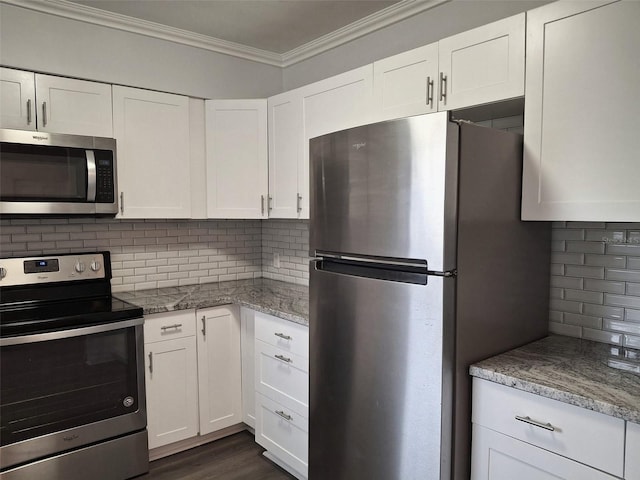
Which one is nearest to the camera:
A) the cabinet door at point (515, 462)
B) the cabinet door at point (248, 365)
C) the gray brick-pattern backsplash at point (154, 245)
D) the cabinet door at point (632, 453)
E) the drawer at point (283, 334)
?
the cabinet door at point (632, 453)

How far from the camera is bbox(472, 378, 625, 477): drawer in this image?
48.1 inches

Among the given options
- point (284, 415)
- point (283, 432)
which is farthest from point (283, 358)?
point (283, 432)

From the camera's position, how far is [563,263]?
1.88 m

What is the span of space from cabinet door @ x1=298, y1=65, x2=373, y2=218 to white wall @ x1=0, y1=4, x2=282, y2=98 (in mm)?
741

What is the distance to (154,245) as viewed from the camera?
301cm

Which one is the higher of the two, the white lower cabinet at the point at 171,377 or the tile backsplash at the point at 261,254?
the tile backsplash at the point at 261,254

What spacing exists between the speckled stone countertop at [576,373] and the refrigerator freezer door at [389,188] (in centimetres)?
41

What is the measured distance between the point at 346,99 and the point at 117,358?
A: 6.01ft

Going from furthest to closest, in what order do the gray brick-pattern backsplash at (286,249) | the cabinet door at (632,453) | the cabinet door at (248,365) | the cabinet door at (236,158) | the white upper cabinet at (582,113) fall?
the gray brick-pattern backsplash at (286,249), the cabinet door at (236,158), the cabinet door at (248,365), the white upper cabinet at (582,113), the cabinet door at (632,453)

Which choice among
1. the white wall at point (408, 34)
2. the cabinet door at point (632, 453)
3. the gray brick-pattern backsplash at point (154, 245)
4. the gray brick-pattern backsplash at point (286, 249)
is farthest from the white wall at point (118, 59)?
the cabinet door at point (632, 453)

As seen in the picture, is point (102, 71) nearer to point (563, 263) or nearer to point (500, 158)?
point (500, 158)

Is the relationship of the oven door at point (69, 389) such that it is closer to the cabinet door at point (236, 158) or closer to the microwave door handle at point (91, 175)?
the microwave door handle at point (91, 175)

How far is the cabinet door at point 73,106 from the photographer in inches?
92.4

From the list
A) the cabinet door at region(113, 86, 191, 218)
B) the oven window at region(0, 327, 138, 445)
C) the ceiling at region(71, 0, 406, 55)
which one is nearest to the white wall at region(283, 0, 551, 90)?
the ceiling at region(71, 0, 406, 55)
